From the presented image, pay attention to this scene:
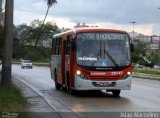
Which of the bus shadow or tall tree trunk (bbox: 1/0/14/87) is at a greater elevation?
tall tree trunk (bbox: 1/0/14/87)

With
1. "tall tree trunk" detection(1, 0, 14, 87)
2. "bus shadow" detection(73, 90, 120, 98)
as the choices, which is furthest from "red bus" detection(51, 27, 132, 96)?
"tall tree trunk" detection(1, 0, 14, 87)

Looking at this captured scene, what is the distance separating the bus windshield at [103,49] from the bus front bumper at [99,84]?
728mm

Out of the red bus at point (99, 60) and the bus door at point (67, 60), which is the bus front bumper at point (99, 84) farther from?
the bus door at point (67, 60)

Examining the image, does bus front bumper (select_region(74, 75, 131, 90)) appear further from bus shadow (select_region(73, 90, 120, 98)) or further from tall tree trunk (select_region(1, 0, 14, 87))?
tall tree trunk (select_region(1, 0, 14, 87))

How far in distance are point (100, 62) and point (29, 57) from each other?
4587 inches

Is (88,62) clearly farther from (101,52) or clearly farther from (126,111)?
(126,111)

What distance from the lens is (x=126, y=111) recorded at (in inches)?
628

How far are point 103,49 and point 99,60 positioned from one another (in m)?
0.58

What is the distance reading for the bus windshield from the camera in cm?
2227

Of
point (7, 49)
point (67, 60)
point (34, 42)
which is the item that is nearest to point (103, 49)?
point (67, 60)

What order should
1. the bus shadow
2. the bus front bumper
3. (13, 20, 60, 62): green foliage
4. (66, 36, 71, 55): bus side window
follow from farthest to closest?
(13, 20, 60, 62): green foliage < (66, 36, 71, 55): bus side window < the bus shadow < the bus front bumper

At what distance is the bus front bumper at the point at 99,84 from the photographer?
21.8 metres

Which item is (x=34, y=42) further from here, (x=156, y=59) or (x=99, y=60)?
(x=99, y=60)

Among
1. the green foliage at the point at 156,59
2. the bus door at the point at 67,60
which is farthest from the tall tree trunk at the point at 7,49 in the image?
the green foliage at the point at 156,59
